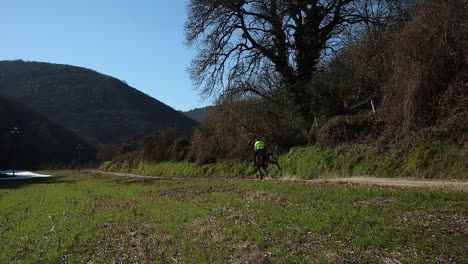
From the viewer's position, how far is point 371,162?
21.7 meters

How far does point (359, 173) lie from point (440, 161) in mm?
4503

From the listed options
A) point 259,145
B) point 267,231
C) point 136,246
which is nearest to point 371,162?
point 259,145

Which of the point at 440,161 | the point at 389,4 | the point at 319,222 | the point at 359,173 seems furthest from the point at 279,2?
the point at 319,222

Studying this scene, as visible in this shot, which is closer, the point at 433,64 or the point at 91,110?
the point at 433,64

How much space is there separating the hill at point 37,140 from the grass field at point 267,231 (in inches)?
4943

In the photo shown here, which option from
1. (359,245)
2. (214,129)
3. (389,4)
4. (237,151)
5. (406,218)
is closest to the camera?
(359,245)

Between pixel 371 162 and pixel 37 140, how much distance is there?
450 ft

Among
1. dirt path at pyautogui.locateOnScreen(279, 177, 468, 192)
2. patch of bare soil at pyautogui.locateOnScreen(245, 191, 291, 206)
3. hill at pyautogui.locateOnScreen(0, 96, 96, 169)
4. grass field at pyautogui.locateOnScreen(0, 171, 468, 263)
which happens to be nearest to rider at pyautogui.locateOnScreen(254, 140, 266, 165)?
dirt path at pyautogui.locateOnScreen(279, 177, 468, 192)

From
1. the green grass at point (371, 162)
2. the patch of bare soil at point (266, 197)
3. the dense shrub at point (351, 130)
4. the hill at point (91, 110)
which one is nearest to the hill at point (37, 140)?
the hill at point (91, 110)

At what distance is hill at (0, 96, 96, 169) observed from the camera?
438 feet

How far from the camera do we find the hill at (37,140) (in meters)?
133

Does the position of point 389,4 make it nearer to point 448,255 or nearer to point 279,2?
point 279,2

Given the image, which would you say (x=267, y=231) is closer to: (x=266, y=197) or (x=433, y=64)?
(x=266, y=197)

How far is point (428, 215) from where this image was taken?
1035 centimetres
